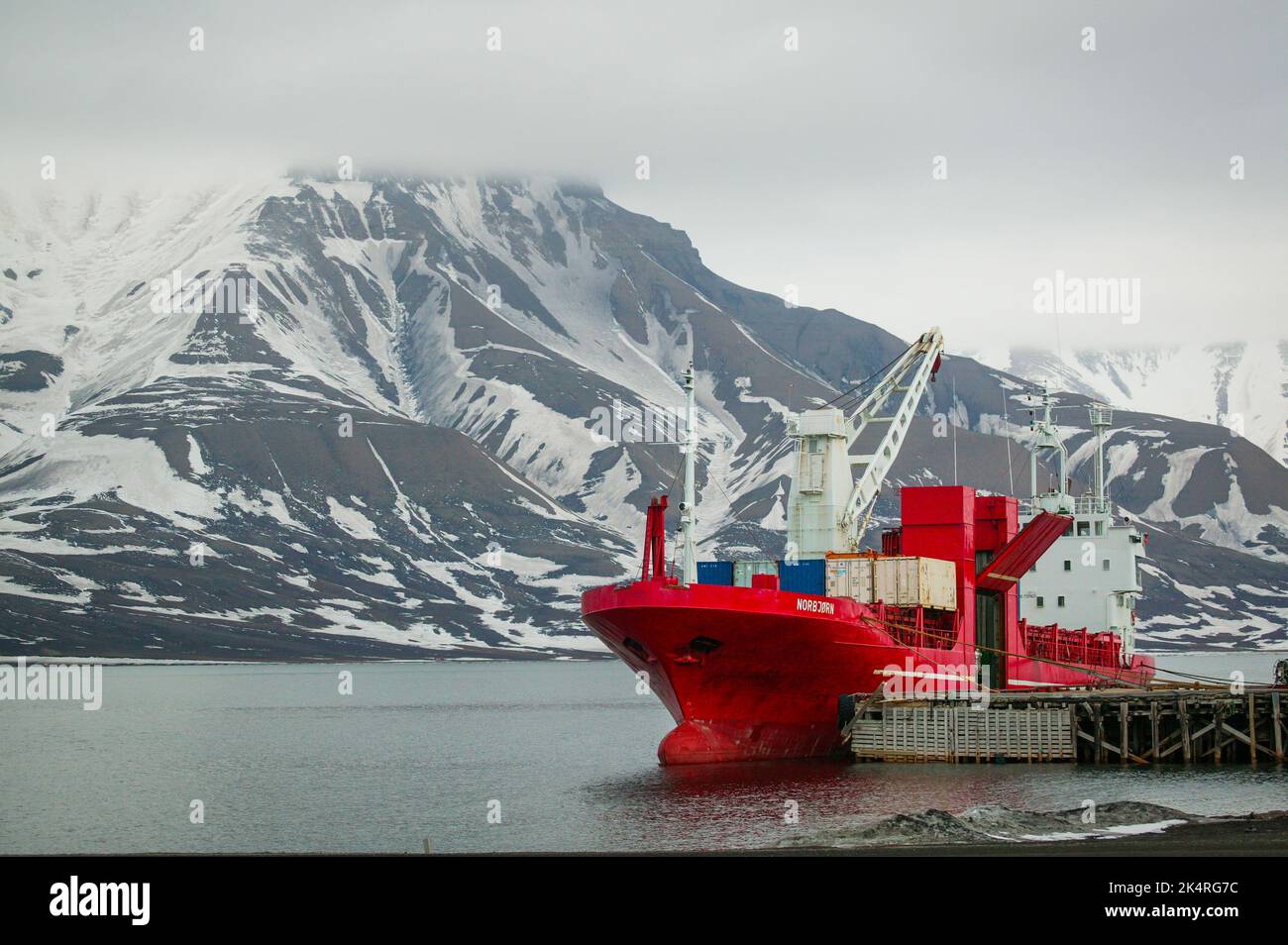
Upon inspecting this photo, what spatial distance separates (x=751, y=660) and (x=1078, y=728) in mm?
14336

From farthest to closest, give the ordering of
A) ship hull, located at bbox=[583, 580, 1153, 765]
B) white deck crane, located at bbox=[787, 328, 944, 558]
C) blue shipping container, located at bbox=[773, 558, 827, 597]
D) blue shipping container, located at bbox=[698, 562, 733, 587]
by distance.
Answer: white deck crane, located at bbox=[787, 328, 944, 558], blue shipping container, located at bbox=[698, 562, 733, 587], blue shipping container, located at bbox=[773, 558, 827, 597], ship hull, located at bbox=[583, 580, 1153, 765]

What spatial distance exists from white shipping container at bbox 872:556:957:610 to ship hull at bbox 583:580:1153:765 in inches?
56.8

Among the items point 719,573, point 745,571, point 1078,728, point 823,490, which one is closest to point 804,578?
point 745,571

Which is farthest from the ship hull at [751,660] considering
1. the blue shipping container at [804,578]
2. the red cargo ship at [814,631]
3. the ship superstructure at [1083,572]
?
the ship superstructure at [1083,572]

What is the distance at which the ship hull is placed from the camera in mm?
56719

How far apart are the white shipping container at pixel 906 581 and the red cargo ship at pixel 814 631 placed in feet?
0.42

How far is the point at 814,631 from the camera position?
195 feet

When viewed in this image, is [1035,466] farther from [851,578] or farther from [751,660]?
[751,660]

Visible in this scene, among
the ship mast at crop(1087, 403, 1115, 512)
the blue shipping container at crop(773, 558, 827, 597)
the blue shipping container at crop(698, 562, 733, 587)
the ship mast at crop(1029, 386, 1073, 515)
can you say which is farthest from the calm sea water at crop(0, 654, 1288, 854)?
the ship mast at crop(1087, 403, 1115, 512)

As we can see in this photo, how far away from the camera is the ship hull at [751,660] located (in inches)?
2233

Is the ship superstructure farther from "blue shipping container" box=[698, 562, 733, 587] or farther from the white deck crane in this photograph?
"blue shipping container" box=[698, 562, 733, 587]

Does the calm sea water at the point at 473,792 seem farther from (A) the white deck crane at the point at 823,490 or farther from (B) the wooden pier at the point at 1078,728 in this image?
(A) the white deck crane at the point at 823,490
